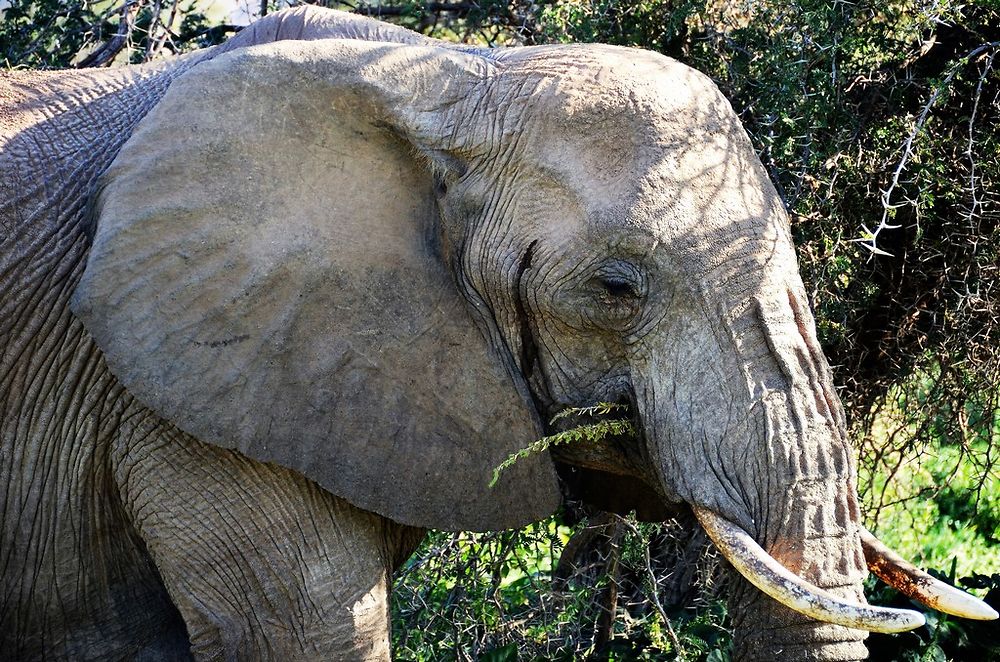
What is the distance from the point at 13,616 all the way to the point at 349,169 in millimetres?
1300

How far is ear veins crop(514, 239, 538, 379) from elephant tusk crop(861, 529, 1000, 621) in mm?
755

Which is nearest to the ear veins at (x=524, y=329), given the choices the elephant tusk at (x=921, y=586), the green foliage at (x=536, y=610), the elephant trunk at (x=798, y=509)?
the elephant trunk at (x=798, y=509)

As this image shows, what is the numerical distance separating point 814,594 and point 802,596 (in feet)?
0.08

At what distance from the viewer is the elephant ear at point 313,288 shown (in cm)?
274

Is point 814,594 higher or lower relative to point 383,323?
lower

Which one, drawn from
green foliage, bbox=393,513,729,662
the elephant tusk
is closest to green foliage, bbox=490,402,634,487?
the elephant tusk

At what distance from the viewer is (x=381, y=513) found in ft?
9.18

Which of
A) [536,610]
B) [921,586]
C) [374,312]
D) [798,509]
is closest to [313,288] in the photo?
[374,312]

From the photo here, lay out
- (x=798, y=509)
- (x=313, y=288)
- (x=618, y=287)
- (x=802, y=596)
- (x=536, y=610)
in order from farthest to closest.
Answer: (x=536, y=610), (x=313, y=288), (x=618, y=287), (x=798, y=509), (x=802, y=596)

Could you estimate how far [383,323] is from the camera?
9.12ft

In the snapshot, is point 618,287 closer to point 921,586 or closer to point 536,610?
point 921,586

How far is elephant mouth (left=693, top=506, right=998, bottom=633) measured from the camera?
2.36 m

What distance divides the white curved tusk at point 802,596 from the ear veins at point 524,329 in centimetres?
58

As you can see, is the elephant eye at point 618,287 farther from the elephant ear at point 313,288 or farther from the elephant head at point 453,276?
the elephant ear at point 313,288
